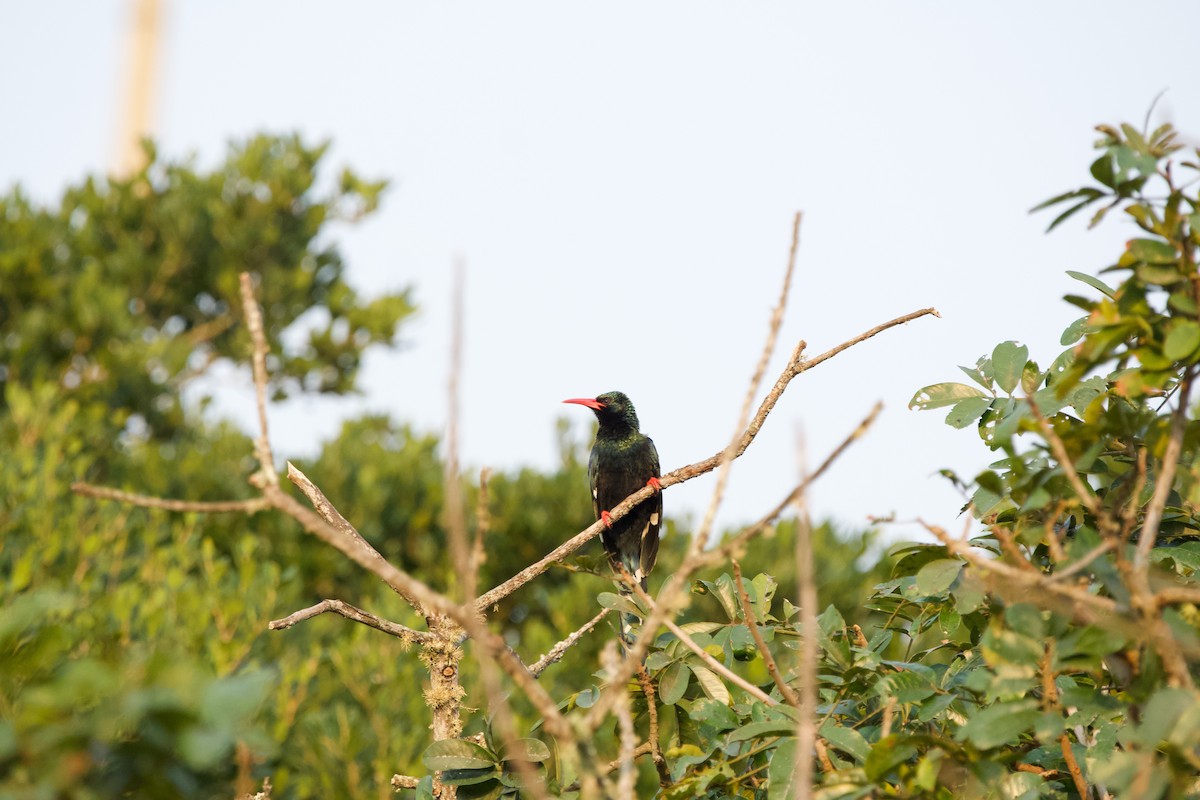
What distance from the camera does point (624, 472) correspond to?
599cm

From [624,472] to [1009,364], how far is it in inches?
152

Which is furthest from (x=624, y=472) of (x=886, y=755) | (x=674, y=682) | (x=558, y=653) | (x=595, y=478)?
(x=886, y=755)

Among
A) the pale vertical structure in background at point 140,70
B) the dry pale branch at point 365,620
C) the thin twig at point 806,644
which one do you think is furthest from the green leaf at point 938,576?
the pale vertical structure in background at point 140,70

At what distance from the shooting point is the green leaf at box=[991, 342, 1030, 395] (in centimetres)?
220

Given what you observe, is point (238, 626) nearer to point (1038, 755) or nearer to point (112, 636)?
point (112, 636)

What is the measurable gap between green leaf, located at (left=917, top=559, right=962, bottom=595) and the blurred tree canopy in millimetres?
3695

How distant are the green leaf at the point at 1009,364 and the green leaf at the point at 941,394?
0.06 metres

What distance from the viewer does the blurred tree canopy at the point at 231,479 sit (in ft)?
18.9

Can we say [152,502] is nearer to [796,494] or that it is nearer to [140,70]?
Answer: [796,494]

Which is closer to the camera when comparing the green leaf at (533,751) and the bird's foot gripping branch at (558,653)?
the bird's foot gripping branch at (558,653)

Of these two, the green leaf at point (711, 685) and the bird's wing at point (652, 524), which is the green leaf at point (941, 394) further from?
the bird's wing at point (652, 524)

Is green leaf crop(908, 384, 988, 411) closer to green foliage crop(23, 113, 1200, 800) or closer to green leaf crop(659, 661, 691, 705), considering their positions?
green foliage crop(23, 113, 1200, 800)

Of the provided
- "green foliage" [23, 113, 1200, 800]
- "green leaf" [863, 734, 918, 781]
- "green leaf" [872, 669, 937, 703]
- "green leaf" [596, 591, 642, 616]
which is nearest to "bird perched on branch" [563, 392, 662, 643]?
"green foliage" [23, 113, 1200, 800]

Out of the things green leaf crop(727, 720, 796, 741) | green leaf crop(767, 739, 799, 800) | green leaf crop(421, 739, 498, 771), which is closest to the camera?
green leaf crop(767, 739, 799, 800)
